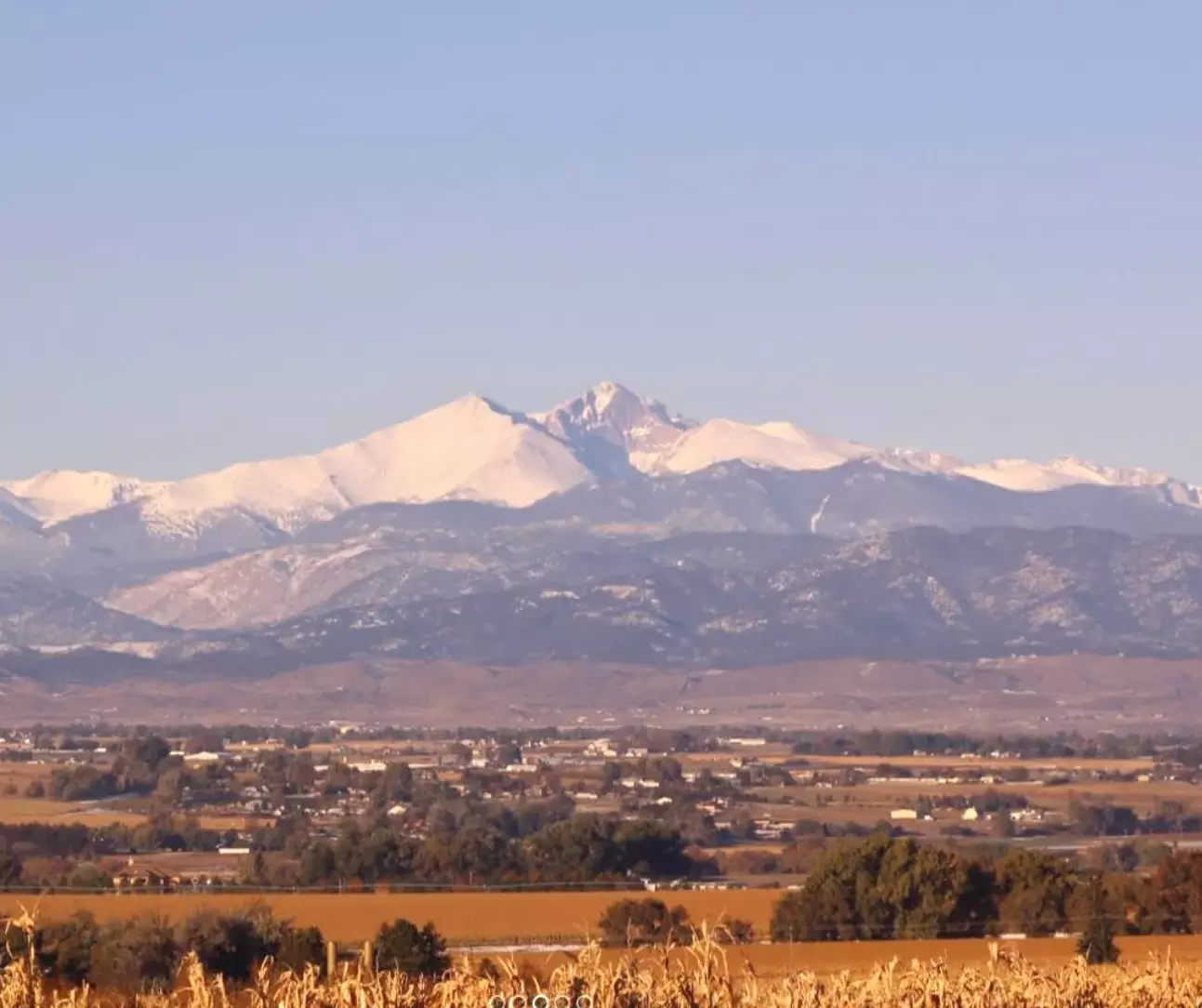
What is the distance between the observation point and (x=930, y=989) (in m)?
19.4

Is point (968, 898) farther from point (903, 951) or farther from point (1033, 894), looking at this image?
point (903, 951)

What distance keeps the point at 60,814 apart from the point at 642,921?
152 ft

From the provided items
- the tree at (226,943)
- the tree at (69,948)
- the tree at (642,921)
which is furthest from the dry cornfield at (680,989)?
the tree at (642,921)

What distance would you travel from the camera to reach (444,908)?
4788 centimetres

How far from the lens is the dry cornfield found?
17.9 metres

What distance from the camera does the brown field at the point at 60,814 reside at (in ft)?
254

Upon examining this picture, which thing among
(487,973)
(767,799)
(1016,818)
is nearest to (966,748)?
(767,799)

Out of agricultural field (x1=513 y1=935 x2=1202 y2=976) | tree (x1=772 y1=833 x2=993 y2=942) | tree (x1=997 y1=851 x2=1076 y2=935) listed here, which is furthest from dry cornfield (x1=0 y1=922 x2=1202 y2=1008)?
tree (x1=772 y1=833 x2=993 y2=942)

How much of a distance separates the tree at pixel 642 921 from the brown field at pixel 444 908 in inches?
17.4

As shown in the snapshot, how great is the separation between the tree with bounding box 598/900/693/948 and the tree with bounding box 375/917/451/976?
18.4 ft

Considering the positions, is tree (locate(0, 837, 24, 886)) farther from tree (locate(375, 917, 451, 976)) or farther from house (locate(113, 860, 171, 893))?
tree (locate(375, 917, 451, 976))

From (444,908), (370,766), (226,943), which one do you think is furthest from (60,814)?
(226,943)

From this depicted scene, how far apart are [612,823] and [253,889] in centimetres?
1230

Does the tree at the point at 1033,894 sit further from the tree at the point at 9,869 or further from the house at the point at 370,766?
the house at the point at 370,766
